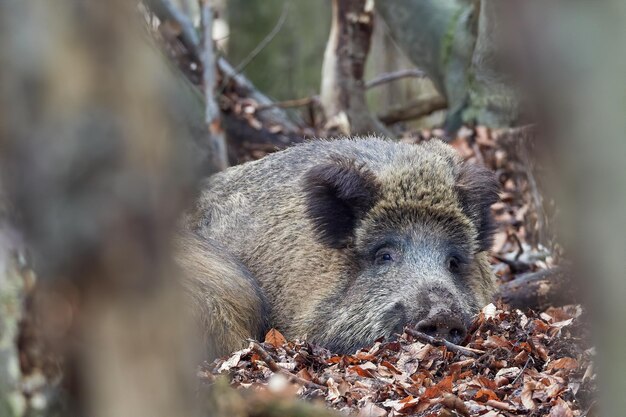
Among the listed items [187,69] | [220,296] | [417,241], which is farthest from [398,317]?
[187,69]

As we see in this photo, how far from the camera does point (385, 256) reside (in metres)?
8.39

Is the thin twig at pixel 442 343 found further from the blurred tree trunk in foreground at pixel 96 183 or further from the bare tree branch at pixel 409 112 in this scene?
the bare tree branch at pixel 409 112

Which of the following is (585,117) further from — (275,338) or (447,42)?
(447,42)

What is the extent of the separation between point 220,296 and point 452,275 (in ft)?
6.71

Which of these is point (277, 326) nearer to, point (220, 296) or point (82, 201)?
point (220, 296)

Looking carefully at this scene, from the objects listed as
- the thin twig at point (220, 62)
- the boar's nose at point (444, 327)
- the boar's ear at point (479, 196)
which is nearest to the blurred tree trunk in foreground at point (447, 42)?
the thin twig at point (220, 62)

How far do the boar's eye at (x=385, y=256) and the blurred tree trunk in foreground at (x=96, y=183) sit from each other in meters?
5.87

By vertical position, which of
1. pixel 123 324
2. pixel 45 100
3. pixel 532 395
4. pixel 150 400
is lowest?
pixel 532 395

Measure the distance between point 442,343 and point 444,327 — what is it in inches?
15.8

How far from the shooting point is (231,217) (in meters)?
9.63

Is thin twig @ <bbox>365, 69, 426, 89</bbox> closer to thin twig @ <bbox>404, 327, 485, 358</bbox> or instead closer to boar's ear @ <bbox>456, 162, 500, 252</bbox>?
boar's ear @ <bbox>456, 162, 500, 252</bbox>

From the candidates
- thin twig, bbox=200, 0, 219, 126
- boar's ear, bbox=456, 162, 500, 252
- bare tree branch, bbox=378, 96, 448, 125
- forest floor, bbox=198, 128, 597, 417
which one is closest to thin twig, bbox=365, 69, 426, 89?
bare tree branch, bbox=378, 96, 448, 125

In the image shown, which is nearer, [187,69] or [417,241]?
[417,241]

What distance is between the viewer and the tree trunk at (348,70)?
49.5 feet
